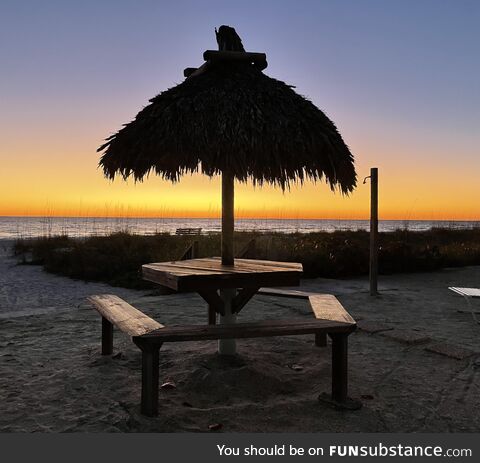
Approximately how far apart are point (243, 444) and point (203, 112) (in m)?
2.49

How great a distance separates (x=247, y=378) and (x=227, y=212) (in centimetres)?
147

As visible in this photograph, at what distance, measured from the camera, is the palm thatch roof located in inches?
150

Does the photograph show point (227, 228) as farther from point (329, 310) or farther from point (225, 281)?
point (329, 310)

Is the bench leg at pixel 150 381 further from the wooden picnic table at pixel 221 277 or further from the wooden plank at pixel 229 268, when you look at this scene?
the wooden plank at pixel 229 268

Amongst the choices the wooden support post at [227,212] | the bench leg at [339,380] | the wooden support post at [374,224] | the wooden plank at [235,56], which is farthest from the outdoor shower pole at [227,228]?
the wooden support post at [374,224]

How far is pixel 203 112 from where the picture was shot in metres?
3.85

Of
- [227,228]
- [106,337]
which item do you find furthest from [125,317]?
[227,228]

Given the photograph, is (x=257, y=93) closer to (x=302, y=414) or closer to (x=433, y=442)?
(x=302, y=414)

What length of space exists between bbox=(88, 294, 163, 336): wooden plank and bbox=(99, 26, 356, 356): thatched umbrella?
97 cm

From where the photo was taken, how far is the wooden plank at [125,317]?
11.2 feet

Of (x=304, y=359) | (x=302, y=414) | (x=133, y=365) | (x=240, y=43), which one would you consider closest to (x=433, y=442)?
(x=302, y=414)

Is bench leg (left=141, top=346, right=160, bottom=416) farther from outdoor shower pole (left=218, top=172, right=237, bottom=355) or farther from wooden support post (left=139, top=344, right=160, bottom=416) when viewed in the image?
outdoor shower pole (left=218, top=172, right=237, bottom=355)

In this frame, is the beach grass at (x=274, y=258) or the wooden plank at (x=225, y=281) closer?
the wooden plank at (x=225, y=281)

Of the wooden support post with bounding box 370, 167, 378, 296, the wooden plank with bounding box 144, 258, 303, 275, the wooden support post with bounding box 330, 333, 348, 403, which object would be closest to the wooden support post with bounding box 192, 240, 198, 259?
the wooden support post with bounding box 370, 167, 378, 296
